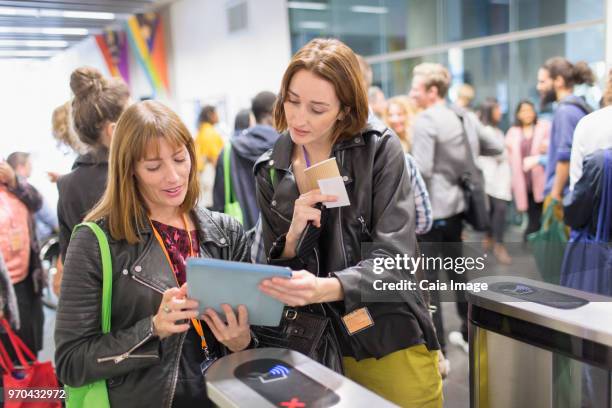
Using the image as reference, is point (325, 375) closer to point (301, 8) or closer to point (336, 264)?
point (336, 264)

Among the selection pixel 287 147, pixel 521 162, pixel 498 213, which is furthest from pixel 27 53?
pixel 521 162

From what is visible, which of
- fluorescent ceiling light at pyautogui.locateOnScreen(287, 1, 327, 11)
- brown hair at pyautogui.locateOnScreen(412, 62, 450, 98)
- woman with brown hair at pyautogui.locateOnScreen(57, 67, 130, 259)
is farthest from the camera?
fluorescent ceiling light at pyautogui.locateOnScreen(287, 1, 327, 11)

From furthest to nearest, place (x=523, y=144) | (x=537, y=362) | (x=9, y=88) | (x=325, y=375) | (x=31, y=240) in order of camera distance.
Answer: (x=523, y=144), (x=31, y=240), (x=9, y=88), (x=537, y=362), (x=325, y=375)

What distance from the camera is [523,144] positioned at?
4.62m

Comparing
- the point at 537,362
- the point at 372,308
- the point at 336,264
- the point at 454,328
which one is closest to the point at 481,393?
the point at 537,362

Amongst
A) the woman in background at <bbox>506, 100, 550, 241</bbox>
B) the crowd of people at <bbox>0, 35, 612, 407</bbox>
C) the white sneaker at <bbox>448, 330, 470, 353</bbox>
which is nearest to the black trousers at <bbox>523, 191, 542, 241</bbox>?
the woman in background at <bbox>506, 100, 550, 241</bbox>

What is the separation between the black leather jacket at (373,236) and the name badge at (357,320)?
1 cm

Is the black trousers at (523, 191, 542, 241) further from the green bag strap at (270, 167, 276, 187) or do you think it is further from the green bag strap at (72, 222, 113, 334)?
the green bag strap at (72, 222, 113, 334)

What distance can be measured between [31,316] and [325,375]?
2257mm

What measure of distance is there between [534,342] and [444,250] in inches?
12.7

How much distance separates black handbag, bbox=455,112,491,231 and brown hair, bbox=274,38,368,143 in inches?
81.4

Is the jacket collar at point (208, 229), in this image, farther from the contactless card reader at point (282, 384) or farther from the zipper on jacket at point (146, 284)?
the contactless card reader at point (282, 384)

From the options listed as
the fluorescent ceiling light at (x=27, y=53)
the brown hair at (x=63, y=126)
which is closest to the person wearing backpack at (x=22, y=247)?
the brown hair at (x=63, y=126)

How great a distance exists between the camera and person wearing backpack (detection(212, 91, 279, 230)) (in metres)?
2.99
